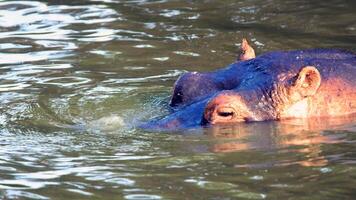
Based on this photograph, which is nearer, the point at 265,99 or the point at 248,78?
the point at 265,99

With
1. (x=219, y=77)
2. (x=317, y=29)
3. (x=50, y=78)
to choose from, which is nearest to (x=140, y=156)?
(x=219, y=77)

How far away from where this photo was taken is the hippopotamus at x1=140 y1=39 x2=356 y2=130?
306 inches

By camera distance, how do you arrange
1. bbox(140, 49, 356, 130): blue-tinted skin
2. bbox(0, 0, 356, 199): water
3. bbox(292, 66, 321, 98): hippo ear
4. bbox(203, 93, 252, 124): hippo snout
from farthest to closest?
bbox(140, 49, 356, 130): blue-tinted skin
bbox(203, 93, 252, 124): hippo snout
bbox(292, 66, 321, 98): hippo ear
bbox(0, 0, 356, 199): water

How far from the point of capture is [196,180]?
6.27m

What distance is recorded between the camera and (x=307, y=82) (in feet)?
25.5

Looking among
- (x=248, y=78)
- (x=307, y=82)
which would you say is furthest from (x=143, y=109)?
(x=307, y=82)

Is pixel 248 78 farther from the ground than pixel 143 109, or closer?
farther from the ground

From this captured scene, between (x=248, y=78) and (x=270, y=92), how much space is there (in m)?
0.27

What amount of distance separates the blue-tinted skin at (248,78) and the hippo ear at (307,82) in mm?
101

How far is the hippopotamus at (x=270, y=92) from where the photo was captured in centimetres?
778

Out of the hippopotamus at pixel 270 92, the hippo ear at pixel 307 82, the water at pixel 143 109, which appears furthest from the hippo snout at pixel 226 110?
the hippo ear at pixel 307 82

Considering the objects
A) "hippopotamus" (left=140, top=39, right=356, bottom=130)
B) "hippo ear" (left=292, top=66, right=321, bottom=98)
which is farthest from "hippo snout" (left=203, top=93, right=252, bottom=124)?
"hippo ear" (left=292, top=66, right=321, bottom=98)

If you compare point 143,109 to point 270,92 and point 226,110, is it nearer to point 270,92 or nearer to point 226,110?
point 226,110

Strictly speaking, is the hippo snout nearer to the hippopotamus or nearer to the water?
the hippopotamus
